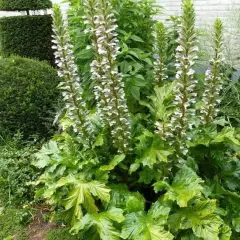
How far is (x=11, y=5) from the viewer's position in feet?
20.3

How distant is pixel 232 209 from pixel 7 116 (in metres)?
3.01

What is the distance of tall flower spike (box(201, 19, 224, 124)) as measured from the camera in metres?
2.59

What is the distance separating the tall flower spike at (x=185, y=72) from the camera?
234 cm

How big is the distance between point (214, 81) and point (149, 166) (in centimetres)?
84

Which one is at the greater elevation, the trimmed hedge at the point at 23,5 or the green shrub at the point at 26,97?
the trimmed hedge at the point at 23,5

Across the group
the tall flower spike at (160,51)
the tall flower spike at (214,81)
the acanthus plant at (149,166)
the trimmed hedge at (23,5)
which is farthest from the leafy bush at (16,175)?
the trimmed hedge at (23,5)

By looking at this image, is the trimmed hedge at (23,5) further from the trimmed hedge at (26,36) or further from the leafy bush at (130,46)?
the leafy bush at (130,46)

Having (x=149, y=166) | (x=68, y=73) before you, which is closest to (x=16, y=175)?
(x=68, y=73)

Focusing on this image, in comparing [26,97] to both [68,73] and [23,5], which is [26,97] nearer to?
[68,73]

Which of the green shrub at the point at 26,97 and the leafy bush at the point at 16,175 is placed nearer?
the leafy bush at the point at 16,175

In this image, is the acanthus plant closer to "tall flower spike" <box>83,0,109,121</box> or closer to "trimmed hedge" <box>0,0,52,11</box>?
"tall flower spike" <box>83,0,109,121</box>

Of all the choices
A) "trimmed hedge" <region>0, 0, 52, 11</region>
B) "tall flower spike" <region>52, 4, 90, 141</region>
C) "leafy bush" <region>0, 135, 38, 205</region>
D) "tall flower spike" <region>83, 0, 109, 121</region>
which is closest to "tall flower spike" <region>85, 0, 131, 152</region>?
"tall flower spike" <region>83, 0, 109, 121</region>

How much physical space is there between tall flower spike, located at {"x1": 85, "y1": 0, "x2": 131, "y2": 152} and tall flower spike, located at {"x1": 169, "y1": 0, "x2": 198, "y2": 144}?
0.42 m

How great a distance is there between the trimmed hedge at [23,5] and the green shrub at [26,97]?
6.12 ft
